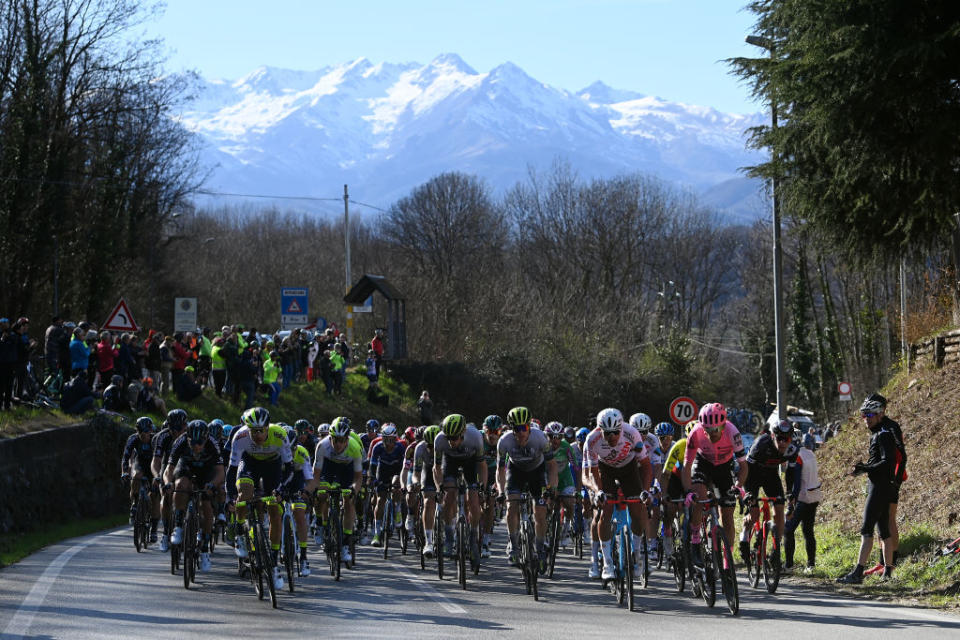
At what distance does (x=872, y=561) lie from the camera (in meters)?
14.8

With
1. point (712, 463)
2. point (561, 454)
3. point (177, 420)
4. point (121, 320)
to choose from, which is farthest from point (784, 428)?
point (121, 320)

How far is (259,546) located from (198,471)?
3.13m

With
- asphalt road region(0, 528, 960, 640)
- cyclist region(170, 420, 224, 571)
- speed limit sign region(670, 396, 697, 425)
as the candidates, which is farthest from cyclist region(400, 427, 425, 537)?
speed limit sign region(670, 396, 697, 425)

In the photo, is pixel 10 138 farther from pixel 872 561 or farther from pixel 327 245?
pixel 327 245

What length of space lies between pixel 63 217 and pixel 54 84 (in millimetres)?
4542

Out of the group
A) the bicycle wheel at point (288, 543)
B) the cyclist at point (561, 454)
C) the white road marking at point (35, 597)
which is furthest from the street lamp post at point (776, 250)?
the white road marking at point (35, 597)

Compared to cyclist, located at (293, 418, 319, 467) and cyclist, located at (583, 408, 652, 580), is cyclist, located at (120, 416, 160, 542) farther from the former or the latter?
cyclist, located at (583, 408, 652, 580)

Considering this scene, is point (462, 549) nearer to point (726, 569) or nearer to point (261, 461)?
point (261, 461)

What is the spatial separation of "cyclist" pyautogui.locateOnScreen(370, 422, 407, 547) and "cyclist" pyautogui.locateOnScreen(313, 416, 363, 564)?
2350mm

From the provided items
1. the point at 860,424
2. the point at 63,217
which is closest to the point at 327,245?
the point at 63,217

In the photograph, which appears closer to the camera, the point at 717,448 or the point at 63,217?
the point at 717,448

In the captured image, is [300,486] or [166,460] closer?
[300,486]

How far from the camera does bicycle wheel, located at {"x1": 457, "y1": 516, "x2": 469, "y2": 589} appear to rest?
13.9 meters

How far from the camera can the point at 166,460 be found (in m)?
16.5
